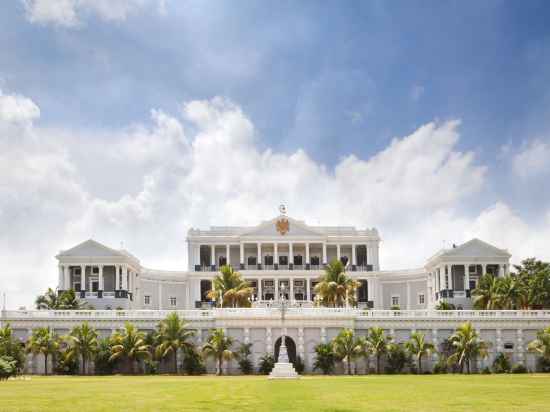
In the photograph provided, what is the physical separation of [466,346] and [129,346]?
101 ft

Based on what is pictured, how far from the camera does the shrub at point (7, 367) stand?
60.6 meters

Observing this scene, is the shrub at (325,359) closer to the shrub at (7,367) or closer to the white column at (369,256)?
the shrub at (7,367)

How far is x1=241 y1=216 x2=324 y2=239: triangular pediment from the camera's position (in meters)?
117

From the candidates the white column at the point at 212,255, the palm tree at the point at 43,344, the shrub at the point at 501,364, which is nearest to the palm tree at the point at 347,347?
the shrub at the point at 501,364

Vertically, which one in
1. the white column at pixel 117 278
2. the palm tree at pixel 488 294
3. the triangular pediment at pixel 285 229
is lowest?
the palm tree at pixel 488 294

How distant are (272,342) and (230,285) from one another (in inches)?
617

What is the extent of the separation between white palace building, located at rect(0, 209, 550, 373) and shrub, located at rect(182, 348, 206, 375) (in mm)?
2650

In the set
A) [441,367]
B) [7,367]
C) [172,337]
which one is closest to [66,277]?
[172,337]

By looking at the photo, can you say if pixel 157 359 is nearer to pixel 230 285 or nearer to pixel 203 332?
pixel 203 332

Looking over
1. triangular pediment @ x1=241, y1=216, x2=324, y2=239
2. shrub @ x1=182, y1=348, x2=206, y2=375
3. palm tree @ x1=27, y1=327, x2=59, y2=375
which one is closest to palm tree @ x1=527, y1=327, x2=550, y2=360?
shrub @ x1=182, y1=348, x2=206, y2=375

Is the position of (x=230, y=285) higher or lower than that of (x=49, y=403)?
higher

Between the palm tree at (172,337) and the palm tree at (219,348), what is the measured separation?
1.73m

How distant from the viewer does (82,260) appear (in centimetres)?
10762

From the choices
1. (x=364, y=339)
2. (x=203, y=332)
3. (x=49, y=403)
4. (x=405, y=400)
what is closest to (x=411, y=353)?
(x=364, y=339)
